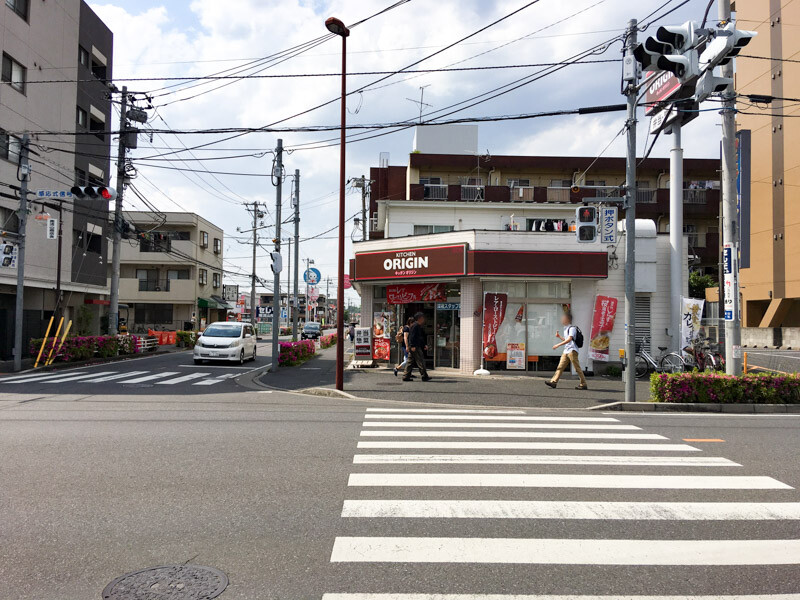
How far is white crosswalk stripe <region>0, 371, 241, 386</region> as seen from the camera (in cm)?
1500

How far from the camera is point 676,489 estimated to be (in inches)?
211

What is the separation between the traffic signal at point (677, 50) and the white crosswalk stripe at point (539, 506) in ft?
20.0

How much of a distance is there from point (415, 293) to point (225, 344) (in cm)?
875

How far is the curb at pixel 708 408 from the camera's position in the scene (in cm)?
1106

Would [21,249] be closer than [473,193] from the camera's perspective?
Yes

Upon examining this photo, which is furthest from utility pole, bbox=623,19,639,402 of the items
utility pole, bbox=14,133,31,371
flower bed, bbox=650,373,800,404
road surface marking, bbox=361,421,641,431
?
utility pole, bbox=14,133,31,371

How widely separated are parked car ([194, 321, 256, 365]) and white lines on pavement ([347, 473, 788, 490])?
17.2 meters

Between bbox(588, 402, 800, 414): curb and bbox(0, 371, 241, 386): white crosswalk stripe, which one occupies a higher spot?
bbox(588, 402, 800, 414): curb

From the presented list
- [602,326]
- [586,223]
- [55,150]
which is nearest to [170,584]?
[586,223]

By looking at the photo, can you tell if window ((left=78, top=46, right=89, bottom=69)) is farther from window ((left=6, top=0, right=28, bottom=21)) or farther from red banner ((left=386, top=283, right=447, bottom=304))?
red banner ((left=386, top=283, right=447, bottom=304))

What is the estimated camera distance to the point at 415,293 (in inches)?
703

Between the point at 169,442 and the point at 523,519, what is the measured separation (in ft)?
16.0

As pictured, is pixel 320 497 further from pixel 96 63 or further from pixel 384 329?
pixel 96 63

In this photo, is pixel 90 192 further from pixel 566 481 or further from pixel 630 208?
pixel 566 481
